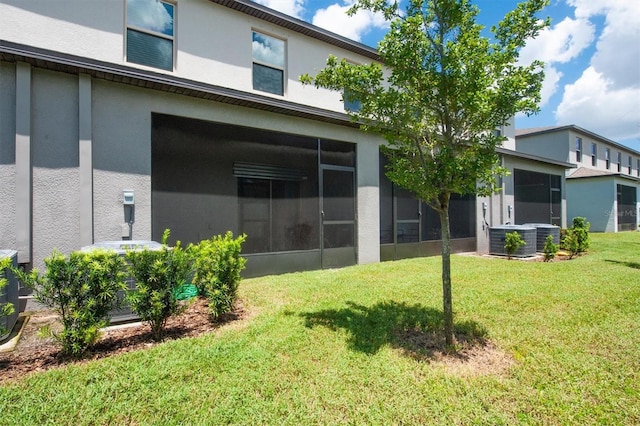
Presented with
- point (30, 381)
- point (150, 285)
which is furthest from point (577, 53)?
point (30, 381)

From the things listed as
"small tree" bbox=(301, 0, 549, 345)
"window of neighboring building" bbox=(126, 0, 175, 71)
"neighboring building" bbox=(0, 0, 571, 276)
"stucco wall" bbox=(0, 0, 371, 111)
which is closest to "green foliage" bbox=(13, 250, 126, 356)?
"neighboring building" bbox=(0, 0, 571, 276)

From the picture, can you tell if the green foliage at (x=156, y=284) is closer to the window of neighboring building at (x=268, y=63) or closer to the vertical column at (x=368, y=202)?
the window of neighboring building at (x=268, y=63)

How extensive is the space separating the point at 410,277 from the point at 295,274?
2627mm

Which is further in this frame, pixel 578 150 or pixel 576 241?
pixel 578 150

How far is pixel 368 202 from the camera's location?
30.6 ft

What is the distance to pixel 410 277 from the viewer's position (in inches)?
286

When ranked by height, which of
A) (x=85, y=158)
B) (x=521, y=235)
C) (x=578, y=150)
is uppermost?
(x=578, y=150)

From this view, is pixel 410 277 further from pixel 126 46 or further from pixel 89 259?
pixel 126 46

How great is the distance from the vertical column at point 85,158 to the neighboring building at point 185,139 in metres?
0.02

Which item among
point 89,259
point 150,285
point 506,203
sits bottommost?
point 150,285

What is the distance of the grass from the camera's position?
103 inches

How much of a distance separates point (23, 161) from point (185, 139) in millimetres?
2562

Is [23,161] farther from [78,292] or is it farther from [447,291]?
[447,291]

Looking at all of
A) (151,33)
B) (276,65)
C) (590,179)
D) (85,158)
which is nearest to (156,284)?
(85,158)
